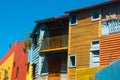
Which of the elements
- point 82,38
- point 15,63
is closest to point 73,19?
point 82,38

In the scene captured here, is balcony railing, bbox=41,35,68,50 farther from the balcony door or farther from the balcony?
the balcony door

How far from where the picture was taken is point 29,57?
139 feet

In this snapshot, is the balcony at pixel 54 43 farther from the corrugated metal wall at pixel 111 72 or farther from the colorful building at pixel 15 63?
the corrugated metal wall at pixel 111 72

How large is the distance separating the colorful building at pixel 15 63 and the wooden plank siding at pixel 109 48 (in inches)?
538

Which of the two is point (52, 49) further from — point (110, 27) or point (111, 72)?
point (111, 72)

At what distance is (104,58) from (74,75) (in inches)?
154

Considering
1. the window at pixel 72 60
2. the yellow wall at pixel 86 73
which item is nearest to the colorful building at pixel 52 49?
the window at pixel 72 60

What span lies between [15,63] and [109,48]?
64.4 feet

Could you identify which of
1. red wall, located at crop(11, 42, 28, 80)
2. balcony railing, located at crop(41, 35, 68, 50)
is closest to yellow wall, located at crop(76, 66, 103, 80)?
balcony railing, located at crop(41, 35, 68, 50)

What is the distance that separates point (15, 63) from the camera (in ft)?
157

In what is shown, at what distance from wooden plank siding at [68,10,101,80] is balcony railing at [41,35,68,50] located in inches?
46.4

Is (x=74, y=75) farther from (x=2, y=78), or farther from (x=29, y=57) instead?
(x=2, y=78)

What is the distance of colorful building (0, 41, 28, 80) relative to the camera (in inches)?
1736

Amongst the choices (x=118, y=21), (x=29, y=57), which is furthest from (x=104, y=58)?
(x=29, y=57)
